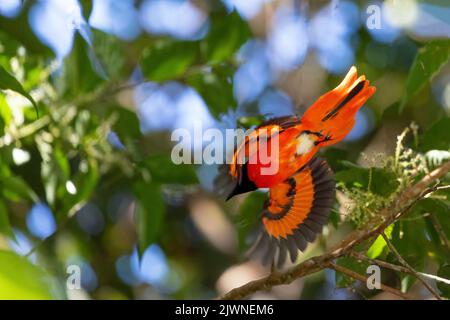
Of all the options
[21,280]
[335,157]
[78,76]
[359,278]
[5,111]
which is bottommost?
[21,280]

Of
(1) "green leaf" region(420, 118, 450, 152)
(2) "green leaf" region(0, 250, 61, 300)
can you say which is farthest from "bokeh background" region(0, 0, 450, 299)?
(2) "green leaf" region(0, 250, 61, 300)

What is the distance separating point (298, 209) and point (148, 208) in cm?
34

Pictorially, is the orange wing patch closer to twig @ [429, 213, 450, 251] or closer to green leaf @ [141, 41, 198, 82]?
twig @ [429, 213, 450, 251]

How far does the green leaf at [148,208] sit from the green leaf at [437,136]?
426 mm

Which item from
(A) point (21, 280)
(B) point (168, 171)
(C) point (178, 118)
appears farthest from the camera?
(C) point (178, 118)

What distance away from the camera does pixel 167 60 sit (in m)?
1.02

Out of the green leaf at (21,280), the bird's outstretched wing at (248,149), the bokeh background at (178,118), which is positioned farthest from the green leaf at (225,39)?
the green leaf at (21,280)

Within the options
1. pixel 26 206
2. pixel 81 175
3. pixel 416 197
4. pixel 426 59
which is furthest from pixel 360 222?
pixel 26 206

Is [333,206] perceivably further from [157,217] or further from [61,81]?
[61,81]

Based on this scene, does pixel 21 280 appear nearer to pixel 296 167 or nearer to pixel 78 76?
pixel 296 167

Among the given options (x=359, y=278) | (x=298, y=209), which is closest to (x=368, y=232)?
(x=359, y=278)

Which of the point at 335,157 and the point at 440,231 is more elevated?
the point at 335,157

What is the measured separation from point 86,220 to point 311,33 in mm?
851

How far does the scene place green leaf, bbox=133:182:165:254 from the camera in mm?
975
